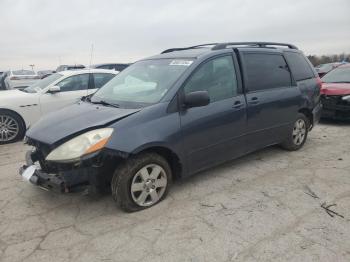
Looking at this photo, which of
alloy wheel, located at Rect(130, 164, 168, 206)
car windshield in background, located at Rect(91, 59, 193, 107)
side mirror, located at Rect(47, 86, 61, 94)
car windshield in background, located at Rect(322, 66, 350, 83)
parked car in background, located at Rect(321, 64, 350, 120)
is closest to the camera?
alloy wheel, located at Rect(130, 164, 168, 206)

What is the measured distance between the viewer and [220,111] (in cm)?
409

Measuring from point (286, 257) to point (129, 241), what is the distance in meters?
1.37

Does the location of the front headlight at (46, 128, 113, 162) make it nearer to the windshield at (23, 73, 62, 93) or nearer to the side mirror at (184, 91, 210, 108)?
the side mirror at (184, 91, 210, 108)

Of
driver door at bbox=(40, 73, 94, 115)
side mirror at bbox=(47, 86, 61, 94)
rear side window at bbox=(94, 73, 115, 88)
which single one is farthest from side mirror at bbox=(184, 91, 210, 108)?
rear side window at bbox=(94, 73, 115, 88)

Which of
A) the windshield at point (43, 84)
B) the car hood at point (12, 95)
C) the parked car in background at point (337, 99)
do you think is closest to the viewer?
the car hood at point (12, 95)

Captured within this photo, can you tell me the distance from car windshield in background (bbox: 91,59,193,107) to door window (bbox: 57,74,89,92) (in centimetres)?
323

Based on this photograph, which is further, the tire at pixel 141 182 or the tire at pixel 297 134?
the tire at pixel 297 134

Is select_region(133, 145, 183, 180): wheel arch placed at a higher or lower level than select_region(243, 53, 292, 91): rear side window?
lower

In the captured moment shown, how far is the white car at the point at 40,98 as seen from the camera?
675 cm

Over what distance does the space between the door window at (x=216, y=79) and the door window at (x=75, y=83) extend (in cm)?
448

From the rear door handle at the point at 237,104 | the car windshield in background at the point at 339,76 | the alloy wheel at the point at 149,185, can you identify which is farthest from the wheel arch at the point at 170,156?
the car windshield in background at the point at 339,76

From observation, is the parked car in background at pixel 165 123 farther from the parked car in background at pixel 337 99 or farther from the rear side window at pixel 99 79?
the rear side window at pixel 99 79

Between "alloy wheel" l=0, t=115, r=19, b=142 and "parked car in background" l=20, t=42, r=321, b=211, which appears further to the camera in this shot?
"alloy wheel" l=0, t=115, r=19, b=142

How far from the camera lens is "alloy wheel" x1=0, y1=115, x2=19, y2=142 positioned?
263 inches
